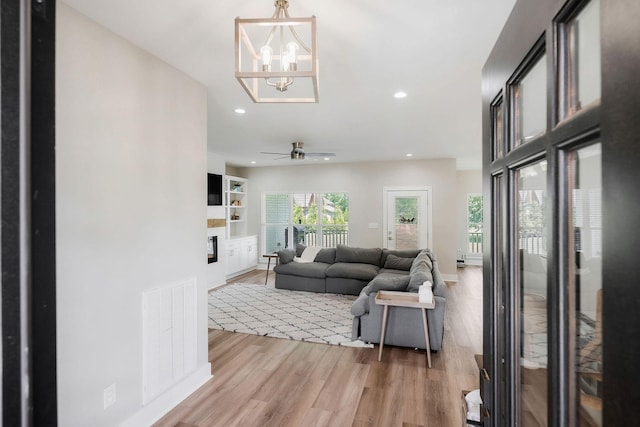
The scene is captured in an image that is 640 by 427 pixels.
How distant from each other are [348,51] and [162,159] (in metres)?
1.52

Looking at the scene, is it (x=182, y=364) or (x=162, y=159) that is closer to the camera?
(x=162, y=159)

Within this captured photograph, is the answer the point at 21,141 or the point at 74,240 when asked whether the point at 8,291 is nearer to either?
the point at 21,141

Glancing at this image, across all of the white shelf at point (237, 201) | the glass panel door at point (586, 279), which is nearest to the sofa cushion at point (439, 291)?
the glass panel door at point (586, 279)

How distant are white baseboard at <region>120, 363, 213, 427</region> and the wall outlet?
20 centimetres

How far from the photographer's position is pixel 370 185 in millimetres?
7375

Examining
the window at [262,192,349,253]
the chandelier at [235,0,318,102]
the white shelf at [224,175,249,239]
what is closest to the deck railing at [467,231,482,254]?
the window at [262,192,349,253]

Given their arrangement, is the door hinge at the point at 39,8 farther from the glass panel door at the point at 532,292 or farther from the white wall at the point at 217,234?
the white wall at the point at 217,234

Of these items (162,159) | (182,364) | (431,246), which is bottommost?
(182,364)

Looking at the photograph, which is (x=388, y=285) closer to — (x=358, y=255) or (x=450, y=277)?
(x=358, y=255)

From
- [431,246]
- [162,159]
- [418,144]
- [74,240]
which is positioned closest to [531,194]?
[74,240]

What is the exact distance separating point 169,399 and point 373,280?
2.21 meters

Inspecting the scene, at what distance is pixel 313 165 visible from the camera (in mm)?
7781

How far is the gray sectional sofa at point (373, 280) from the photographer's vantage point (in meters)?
3.40

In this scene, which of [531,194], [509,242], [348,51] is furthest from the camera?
[348,51]
